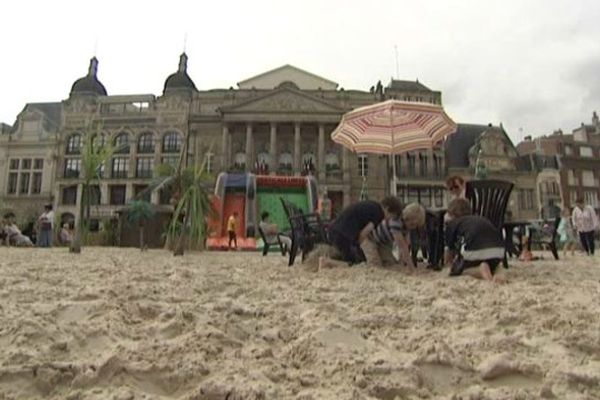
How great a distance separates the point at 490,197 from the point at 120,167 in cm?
4114

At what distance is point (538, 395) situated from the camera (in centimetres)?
179

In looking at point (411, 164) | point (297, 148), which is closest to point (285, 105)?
point (297, 148)

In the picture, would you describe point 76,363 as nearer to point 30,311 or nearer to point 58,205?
point 30,311

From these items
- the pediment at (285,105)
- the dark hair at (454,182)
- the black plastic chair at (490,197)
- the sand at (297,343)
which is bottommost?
the sand at (297,343)

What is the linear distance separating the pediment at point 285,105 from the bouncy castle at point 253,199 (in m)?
23.3

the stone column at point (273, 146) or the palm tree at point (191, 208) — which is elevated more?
the stone column at point (273, 146)

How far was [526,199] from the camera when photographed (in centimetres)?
4216

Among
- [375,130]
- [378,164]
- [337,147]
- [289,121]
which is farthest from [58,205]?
[375,130]

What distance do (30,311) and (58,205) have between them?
142 ft

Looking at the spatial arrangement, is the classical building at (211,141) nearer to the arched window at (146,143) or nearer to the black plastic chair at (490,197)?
the arched window at (146,143)

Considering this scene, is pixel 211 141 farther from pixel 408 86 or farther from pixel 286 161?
pixel 408 86

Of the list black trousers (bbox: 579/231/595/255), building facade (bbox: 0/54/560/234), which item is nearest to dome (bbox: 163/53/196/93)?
building facade (bbox: 0/54/560/234)

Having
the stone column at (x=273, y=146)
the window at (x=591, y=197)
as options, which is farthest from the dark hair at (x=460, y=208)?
the window at (x=591, y=197)

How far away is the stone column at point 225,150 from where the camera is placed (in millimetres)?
39750
